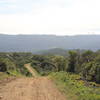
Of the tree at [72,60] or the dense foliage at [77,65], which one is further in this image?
the tree at [72,60]

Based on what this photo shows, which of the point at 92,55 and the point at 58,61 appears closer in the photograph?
the point at 92,55

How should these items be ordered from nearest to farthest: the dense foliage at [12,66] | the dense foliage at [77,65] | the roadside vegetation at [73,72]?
1. the roadside vegetation at [73,72]
2. the dense foliage at [77,65]
3. the dense foliage at [12,66]

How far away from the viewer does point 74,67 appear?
48969mm

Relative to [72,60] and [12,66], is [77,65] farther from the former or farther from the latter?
[12,66]

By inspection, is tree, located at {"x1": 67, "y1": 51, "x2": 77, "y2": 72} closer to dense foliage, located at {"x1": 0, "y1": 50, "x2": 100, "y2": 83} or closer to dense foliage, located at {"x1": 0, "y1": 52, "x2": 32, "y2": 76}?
dense foliage, located at {"x1": 0, "y1": 50, "x2": 100, "y2": 83}

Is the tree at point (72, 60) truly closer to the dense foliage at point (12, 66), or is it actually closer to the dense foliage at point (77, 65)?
the dense foliage at point (77, 65)

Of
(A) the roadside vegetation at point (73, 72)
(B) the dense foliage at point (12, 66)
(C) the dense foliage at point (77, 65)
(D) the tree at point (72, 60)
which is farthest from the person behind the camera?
(D) the tree at point (72, 60)

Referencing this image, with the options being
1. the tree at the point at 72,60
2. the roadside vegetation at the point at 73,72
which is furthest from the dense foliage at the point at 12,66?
the tree at the point at 72,60

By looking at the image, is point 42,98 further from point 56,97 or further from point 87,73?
point 87,73

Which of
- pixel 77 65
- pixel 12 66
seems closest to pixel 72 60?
pixel 77 65

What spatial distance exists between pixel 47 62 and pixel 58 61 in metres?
10.8

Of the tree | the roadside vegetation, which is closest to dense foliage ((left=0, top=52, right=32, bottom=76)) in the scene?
the roadside vegetation

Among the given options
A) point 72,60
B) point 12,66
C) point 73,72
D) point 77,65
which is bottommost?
point 73,72

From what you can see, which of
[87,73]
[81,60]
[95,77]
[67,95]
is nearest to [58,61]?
[81,60]
